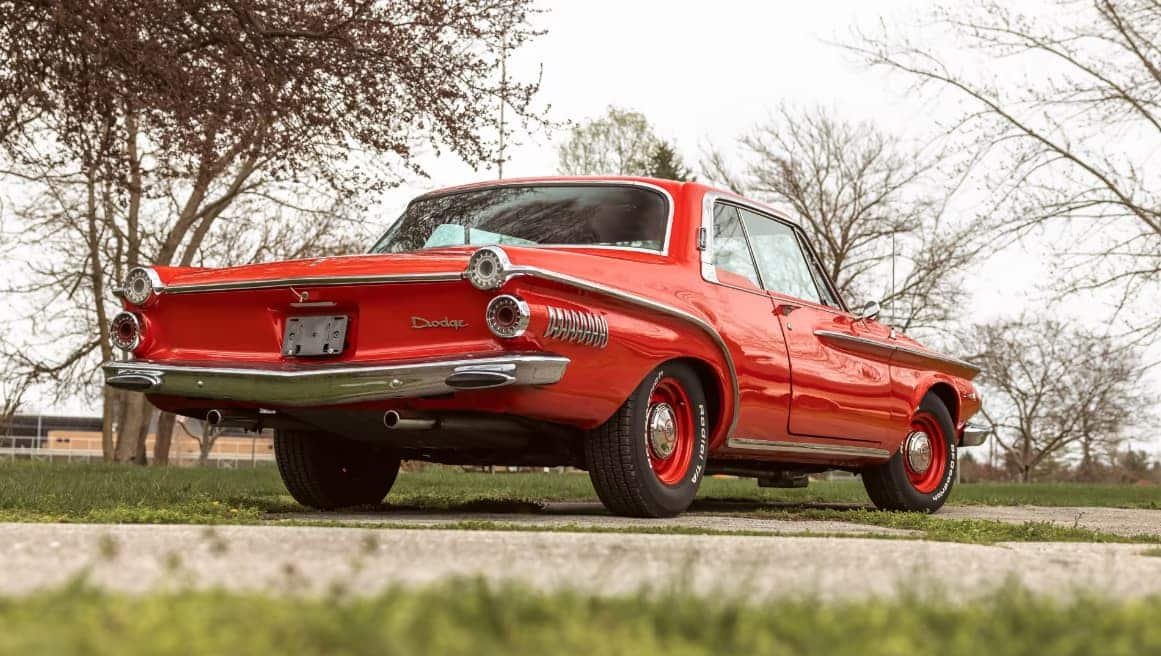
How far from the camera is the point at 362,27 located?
41.0ft

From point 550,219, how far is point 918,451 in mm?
3430

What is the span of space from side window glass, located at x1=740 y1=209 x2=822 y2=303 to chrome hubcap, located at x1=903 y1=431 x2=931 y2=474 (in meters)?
1.36

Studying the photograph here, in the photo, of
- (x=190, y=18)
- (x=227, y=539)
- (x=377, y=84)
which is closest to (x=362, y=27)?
(x=377, y=84)

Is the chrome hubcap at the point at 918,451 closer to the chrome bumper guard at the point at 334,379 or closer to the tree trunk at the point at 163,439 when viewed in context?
the chrome bumper guard at the point at 334,379

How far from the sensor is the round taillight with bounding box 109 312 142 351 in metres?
6.23

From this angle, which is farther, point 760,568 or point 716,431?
point 716,431

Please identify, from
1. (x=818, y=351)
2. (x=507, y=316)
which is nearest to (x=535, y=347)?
(x=507, y=316)

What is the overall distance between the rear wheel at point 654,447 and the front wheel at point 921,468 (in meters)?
2.57

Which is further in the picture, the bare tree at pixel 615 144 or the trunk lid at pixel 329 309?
the bare tree at pixel 615 144

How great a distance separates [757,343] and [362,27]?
694 cm

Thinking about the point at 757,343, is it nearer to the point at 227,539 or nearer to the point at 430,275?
the point at 430,275

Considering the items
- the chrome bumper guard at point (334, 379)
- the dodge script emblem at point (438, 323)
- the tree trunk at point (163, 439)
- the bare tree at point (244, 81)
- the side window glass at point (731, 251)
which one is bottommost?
the tree trunk at point (163, 439)

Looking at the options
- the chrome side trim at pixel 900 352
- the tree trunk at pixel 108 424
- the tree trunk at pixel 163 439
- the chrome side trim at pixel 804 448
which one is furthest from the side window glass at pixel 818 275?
the tree trunk at pixel 108 424

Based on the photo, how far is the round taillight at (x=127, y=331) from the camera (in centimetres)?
623
